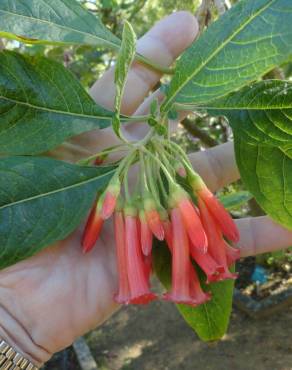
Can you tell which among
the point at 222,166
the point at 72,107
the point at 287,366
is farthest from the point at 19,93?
the point at 287,366

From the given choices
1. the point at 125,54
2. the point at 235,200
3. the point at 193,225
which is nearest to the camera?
the point at 125,54

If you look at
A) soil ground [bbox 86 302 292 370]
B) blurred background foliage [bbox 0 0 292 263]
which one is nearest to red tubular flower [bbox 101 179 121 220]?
blurred background foliage [bbox 0 0 292 263]

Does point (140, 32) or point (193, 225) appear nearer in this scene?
point (193, 225)

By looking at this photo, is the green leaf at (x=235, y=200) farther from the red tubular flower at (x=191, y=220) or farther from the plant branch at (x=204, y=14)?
the red tubular flower at (x=191, y=220)

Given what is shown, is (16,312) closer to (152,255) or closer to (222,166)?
(152,255)

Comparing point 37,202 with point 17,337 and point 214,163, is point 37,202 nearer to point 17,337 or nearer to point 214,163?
point 17,337

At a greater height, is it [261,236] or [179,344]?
[261,236]

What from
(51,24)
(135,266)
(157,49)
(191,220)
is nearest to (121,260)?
(135,266)
